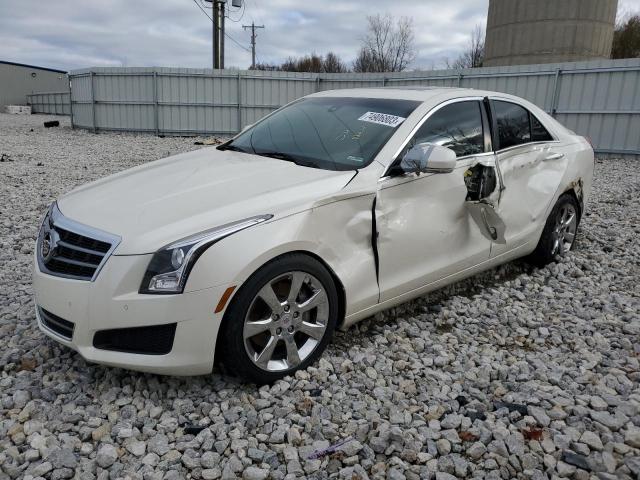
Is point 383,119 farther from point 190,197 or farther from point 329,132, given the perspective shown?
point 190,197

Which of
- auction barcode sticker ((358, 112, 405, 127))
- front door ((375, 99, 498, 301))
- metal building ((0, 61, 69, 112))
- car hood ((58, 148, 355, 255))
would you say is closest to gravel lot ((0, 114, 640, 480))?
front door ((375, 99, 498, 301))

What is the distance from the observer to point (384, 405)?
2.72 meters

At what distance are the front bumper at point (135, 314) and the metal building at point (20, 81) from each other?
40838mm

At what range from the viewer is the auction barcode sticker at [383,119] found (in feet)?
11.3

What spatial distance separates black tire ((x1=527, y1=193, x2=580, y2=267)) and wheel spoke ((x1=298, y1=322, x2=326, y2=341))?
8.39 feet

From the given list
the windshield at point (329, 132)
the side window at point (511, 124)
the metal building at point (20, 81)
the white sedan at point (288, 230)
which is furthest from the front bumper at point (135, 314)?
the metal building at point (20, 81)

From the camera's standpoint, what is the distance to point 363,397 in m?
2.79

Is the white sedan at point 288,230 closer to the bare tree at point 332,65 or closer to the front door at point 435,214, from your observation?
the front door at point 435,214

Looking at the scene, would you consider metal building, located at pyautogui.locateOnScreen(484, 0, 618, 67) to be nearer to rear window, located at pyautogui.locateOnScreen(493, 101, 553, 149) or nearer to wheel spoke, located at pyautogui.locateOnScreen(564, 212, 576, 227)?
wheel spoke, located at pyautogui.locateOnScreen(564, 212, 576, 227)

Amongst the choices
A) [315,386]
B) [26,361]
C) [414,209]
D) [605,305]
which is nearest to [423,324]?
[414,209]

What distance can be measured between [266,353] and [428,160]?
4.69 ft

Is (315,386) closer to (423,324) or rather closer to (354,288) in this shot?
(354,288)

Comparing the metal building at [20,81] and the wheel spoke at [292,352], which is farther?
the metal building at [20,81]

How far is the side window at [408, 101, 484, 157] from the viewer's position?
11.5 ft
